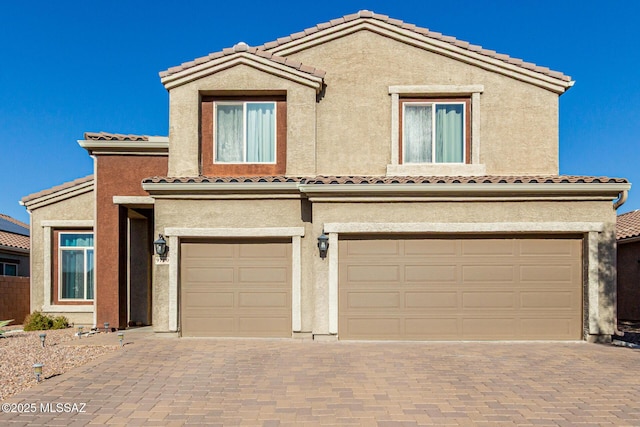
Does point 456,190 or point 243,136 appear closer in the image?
point 456,190

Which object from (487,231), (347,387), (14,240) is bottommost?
(347,387)

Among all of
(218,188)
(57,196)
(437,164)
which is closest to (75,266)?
(57,196)

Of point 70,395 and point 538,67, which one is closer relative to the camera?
point 70,395

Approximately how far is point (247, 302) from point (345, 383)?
3.92m

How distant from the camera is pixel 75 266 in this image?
1299cm

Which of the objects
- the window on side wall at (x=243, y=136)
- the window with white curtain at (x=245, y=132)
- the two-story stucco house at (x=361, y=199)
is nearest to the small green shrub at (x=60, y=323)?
the two-story stucco house at (x=361, y=199)

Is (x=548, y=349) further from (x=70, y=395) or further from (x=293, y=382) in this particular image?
(x=70, y=395)

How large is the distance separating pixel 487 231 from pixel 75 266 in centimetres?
1168

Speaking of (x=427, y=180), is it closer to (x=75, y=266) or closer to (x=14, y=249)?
(x=75, y=266)

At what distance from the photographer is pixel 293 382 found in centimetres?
653

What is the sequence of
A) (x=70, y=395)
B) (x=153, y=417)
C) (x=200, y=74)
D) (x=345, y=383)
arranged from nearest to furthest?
(x=153, y=417)
(x=70, y=395)
(x=345, y=383)
(x=200, y=74)

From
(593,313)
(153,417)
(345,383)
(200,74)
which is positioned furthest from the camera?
(200,74)

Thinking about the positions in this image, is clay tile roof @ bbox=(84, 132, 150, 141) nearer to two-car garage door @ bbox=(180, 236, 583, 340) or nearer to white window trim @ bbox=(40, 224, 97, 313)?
white window trim @ bbox=(40, 224, 97, 313)

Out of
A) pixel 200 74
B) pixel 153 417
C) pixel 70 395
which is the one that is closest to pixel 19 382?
pixel 70 395
